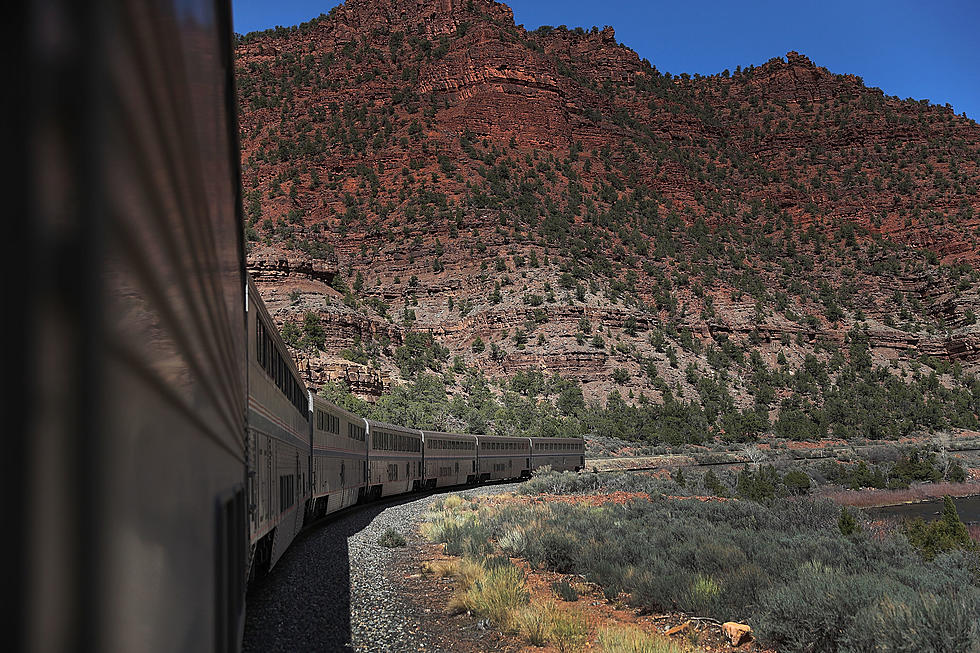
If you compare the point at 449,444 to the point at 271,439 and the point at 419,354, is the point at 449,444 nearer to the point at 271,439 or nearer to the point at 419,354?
the point at 271,439

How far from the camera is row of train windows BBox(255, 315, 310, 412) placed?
725cm

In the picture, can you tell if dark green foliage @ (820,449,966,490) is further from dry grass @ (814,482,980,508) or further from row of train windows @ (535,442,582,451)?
row of train windows @ (535,442,582,451)

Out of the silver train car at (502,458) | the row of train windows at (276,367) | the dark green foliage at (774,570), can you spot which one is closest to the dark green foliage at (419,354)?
A: the silver train car at (502,458)

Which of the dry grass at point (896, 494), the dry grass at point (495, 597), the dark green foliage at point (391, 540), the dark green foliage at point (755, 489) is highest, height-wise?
the dry grass at point (495, 597)

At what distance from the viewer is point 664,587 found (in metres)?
10.8

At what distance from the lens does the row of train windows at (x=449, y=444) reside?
2901cm

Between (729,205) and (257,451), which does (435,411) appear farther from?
(729,205)

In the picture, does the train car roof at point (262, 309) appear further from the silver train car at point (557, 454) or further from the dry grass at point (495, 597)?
the silver train car at point (557, 454)

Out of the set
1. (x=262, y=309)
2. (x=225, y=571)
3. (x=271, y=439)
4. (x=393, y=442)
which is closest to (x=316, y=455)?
(x=271, y=439)

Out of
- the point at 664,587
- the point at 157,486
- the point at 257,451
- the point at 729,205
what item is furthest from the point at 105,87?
the point at 729,205

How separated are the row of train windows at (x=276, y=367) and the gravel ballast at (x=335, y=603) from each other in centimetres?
269

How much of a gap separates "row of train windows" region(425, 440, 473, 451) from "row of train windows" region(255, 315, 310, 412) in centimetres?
1644

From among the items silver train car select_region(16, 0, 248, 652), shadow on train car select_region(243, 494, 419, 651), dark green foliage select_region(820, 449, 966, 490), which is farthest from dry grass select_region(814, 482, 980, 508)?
silver train car select_region(16, 0, 248, 652)

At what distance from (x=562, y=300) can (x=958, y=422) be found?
35.1 meters
